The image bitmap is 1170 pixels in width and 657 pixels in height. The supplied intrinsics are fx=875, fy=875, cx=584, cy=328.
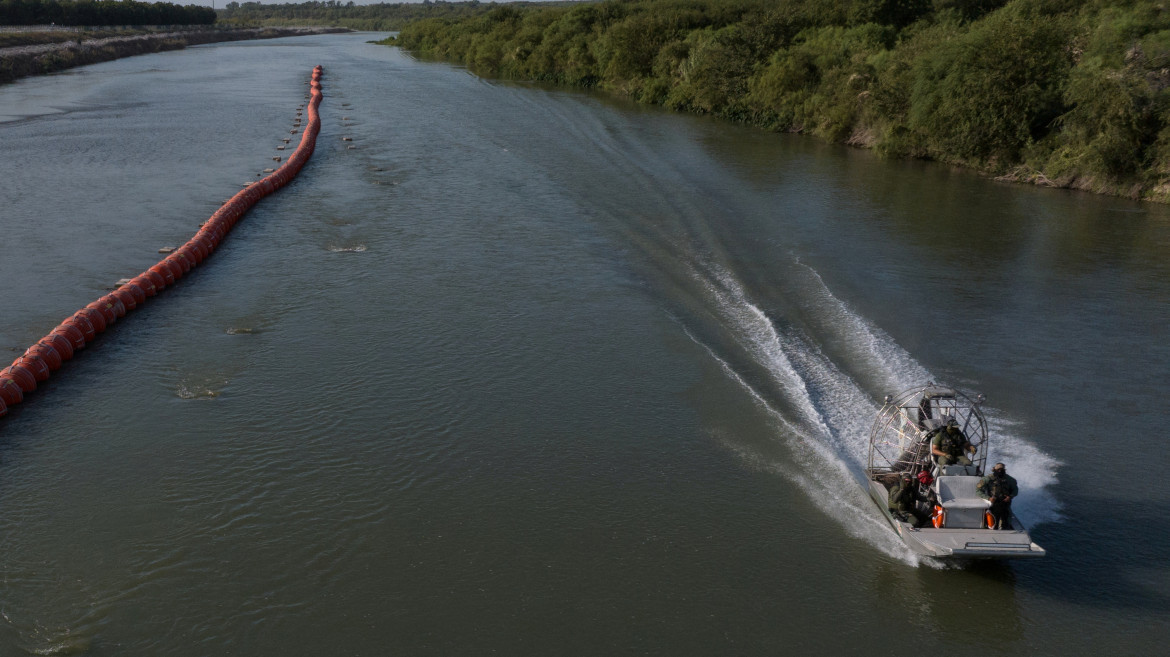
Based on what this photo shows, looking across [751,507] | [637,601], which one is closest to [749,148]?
[751,507]

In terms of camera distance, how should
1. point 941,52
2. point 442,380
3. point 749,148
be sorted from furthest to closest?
point 749,148
point 941,52
point 442,380

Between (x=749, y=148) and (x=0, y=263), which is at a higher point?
(x=749, y=148)

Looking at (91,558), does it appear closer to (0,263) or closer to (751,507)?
(751,507)

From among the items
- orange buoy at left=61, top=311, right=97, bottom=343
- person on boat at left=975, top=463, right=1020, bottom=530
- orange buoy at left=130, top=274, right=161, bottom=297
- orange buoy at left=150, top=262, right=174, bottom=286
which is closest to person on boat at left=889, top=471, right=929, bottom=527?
person on boat at left=975, top=463, right=1020, bottom=530

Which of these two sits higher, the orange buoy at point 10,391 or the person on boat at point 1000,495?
the person on boat at point 1000,495

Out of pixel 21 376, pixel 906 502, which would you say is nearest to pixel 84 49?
pixel 21 376

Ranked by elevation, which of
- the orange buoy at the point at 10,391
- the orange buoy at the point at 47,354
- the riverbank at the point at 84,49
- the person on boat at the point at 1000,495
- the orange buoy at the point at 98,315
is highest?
the riverbank at the point at 84,49

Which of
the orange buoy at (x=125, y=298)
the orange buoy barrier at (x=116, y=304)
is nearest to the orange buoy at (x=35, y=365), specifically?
the orange buoy barrier at (x=116, y=304)

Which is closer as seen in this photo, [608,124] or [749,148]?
[749,148]

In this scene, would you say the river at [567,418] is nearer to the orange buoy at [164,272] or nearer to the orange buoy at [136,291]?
the orange buoy at [136,291]
